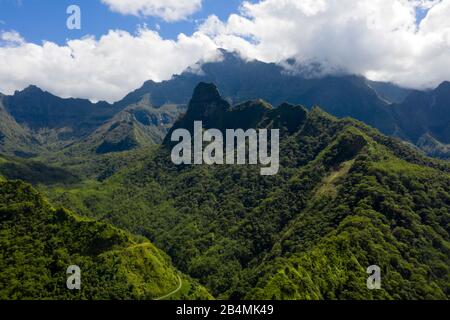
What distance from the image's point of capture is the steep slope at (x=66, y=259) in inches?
5842

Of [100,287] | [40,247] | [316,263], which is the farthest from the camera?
[316,263]

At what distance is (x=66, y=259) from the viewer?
157 m

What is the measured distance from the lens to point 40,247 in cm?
16162

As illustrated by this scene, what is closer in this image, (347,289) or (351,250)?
(347,289)

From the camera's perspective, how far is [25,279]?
14975 cm

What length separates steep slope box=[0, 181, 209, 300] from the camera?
5842 inches
